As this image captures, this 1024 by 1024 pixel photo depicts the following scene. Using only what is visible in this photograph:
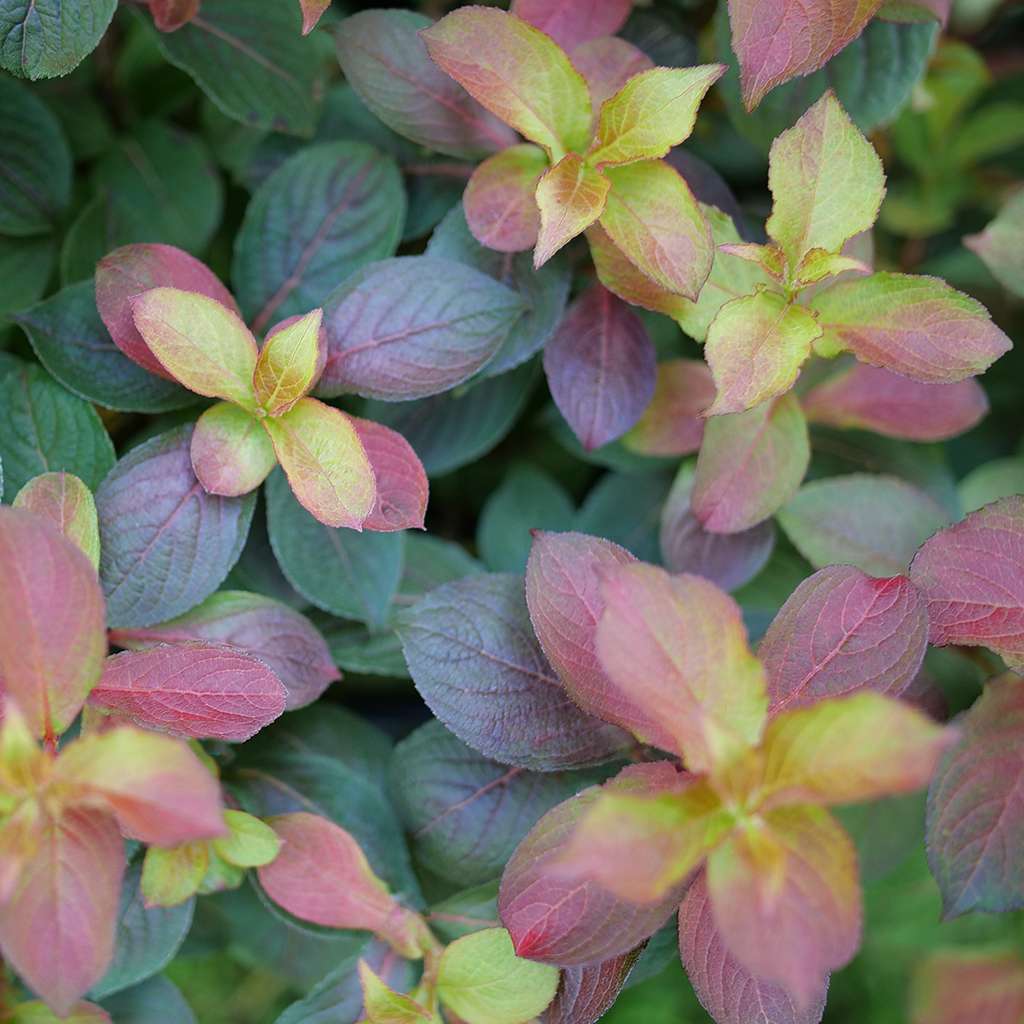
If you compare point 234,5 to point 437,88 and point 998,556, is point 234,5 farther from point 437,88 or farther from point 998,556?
point 998,556

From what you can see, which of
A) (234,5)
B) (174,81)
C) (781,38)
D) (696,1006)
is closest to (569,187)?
(781,38)

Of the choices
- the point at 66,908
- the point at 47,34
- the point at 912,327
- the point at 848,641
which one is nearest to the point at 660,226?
the point at 912,327

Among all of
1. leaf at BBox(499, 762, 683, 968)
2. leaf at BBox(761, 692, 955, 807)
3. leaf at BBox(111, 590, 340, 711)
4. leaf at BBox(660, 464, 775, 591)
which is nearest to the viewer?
leaf at BBox(761, 692, 955, 807)

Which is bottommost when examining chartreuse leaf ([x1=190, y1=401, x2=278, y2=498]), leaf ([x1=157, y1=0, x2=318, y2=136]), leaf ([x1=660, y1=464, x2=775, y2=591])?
leaf ([x1=660, y1=464, x2=775, y2=591])

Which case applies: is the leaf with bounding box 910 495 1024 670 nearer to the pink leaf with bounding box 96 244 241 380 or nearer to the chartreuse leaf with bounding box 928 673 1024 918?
the chartreuse leaf with bounding box 928 673 1024 918

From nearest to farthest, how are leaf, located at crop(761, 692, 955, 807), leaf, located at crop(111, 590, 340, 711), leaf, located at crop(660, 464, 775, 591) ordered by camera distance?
1. leaf, located at crop(761, 692, 955, 807)
2. leaf, located at crop(111, 590, 340, 711)
3. leaf, located at crop(660, 464, 775, 591)

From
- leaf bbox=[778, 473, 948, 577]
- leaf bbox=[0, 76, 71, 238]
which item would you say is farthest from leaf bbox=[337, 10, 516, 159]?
leaf bbox=[778, 473, 948, 577]

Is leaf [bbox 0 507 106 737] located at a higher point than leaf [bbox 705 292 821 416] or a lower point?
lower

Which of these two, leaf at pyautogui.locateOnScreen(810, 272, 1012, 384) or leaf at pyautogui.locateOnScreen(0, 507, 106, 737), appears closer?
leaf at pyautogui.locateOnScreen(0, 507, 106, 737)
